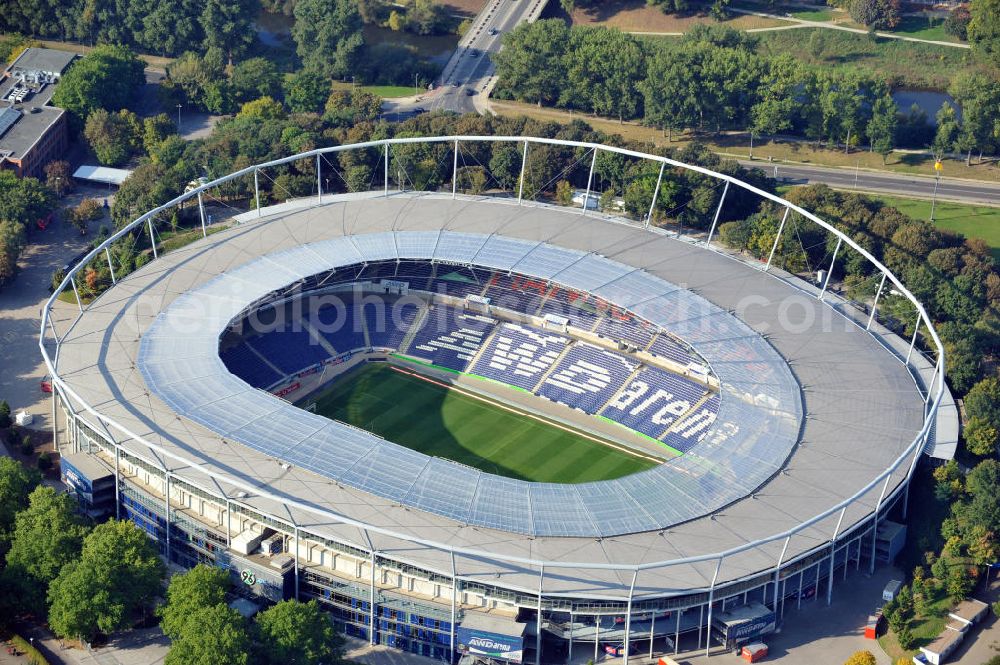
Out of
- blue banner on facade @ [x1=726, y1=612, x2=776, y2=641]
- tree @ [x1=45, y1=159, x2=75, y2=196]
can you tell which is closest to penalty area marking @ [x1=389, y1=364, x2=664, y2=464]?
blue banner on facade @ [x1=726, y1=612, x2=776, y2=641]

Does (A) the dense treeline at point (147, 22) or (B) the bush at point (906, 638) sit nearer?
(B) the bush at point (906, 638)

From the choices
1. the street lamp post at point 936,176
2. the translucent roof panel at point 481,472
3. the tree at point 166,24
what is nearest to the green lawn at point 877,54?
the street lamp post at point 936,176

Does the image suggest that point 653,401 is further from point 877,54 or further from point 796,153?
point 877,54

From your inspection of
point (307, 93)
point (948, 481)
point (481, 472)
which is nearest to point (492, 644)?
point (481, 472)

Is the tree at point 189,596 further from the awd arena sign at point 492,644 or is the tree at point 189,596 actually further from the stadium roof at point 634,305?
the awd arena sign at point 492,644

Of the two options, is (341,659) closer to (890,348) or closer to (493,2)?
(890,348)

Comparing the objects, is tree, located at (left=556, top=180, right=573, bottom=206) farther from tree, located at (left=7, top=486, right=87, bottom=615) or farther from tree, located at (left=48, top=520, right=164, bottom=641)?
tree, located at (left=7, top=486, right=87, bottom=615)

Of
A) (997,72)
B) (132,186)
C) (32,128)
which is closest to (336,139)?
(132,186)
